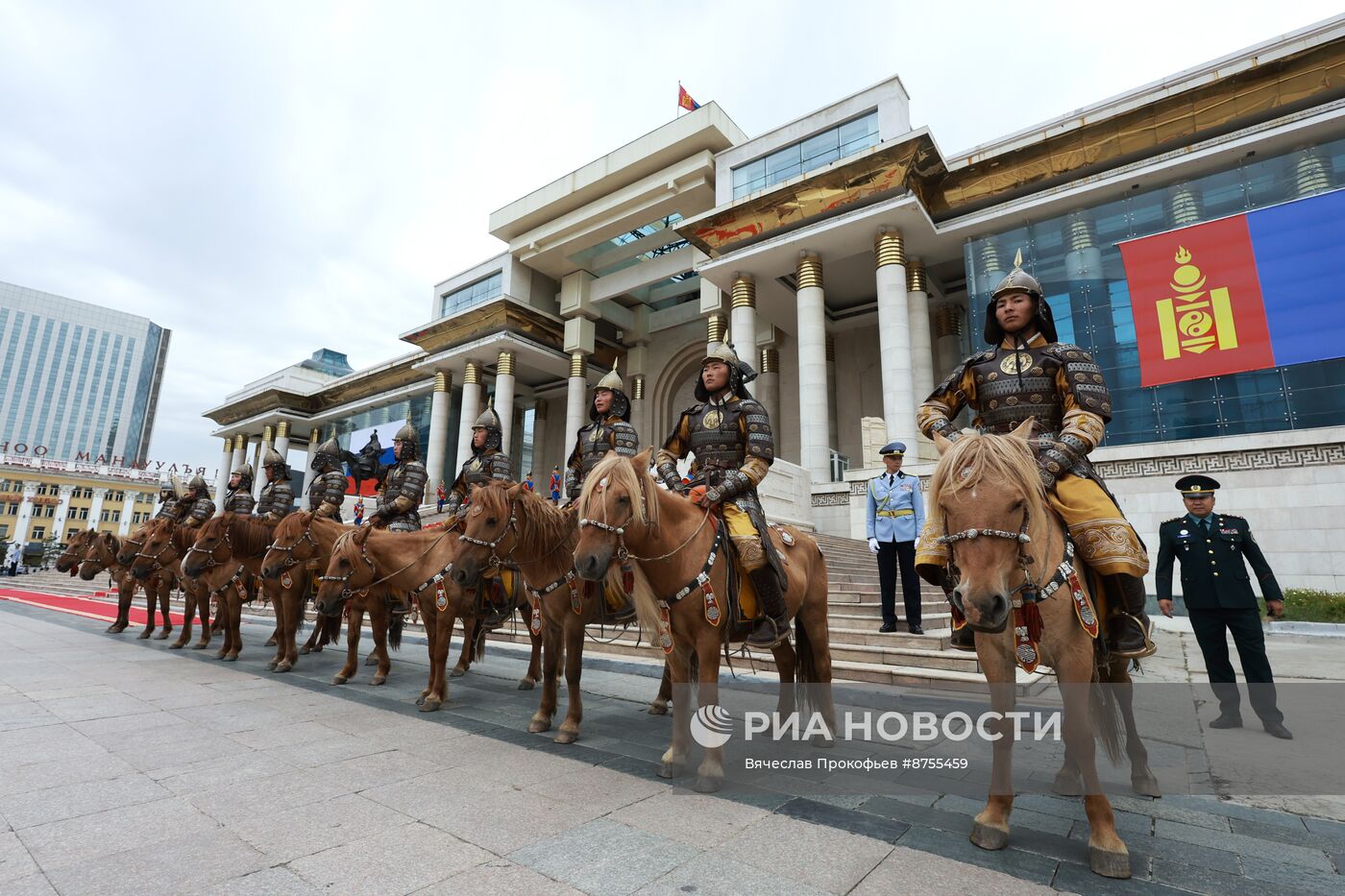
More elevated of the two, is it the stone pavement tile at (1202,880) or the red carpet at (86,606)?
the stone pavement tile at (1202,880)

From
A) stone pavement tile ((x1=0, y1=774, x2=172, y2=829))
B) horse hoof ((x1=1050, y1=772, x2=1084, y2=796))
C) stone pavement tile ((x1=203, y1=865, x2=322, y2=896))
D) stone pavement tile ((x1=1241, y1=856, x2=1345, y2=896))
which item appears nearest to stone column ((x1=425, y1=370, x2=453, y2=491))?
Answer: stone pavement tile ((x1=0, y1=774, x2=172, y2=829))

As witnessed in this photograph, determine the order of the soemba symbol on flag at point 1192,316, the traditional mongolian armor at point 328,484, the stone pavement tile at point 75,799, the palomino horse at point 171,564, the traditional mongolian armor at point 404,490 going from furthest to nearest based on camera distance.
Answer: the soemba symbol on flag at point 1192,316 < the traditional mongolian armor at point 328,484 < the palomino horse at point 171,564 < the traditional mongolian armor at point 404,490 < the stone pavement tile at point 75,799

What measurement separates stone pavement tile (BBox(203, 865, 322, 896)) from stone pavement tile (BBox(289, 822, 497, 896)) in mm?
38

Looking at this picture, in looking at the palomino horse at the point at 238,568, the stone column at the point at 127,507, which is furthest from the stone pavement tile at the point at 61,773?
the stone column at the point at 127,507

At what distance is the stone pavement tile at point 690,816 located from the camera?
9.54ft

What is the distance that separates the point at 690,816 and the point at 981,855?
1.41 m

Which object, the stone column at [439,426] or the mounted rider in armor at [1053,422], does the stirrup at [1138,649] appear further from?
the stone column at [439,426]

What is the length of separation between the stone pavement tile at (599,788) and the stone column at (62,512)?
3356 inches

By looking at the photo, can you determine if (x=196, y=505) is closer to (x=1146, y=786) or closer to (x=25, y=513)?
(x=1146, y=786)

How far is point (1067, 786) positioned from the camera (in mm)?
3479

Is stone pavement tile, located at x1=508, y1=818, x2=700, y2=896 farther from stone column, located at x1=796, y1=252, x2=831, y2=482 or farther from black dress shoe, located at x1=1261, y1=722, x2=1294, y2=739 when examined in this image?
stone column, located at x1=796, y1=252, x2=831, y2=482

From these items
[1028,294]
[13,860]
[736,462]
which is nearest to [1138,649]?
[1028,294]

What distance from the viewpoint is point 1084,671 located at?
9.11 ft

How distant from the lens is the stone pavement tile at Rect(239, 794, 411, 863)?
2.71 meters
